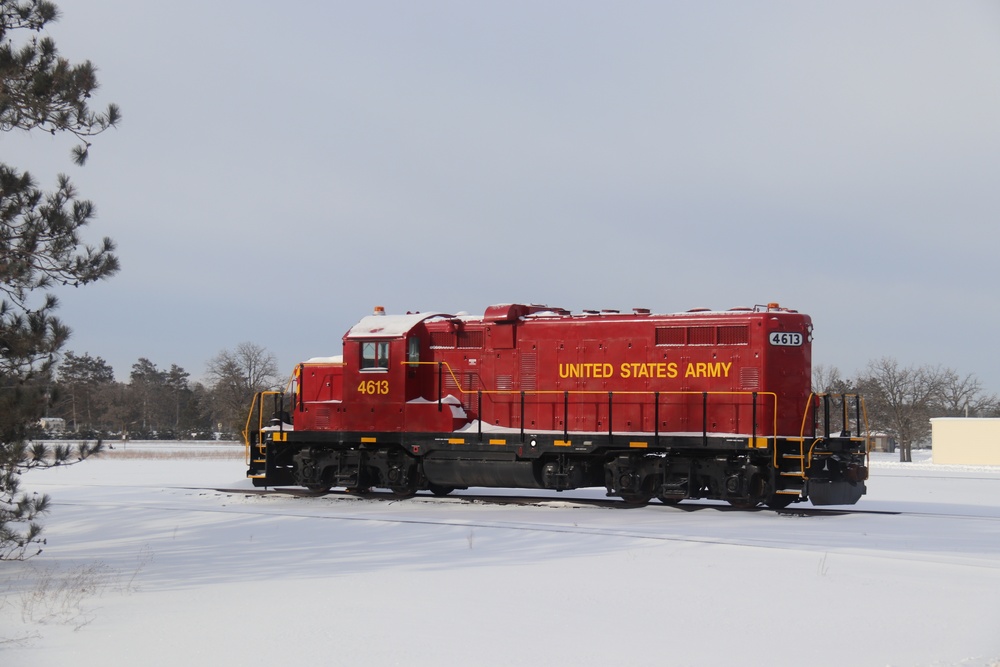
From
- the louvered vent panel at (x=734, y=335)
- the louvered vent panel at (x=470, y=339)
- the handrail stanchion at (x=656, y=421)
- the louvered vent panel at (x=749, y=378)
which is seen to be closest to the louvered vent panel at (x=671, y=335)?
the louvered vent panel at (x=734, y=335)

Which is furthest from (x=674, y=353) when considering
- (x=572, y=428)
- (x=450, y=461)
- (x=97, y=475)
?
(x=97, y=475)

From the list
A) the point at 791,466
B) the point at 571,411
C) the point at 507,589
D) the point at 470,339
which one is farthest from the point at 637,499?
the point at 507,589

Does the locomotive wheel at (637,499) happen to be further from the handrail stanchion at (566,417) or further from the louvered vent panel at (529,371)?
the louvered vent panel at (529,371)

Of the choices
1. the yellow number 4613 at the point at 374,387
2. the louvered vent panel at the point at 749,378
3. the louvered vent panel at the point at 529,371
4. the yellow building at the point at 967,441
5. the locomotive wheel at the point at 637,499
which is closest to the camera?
the louvered vent panel at the point at 749,378

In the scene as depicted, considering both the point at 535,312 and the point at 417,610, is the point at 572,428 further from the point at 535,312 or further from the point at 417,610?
the point at 417,610

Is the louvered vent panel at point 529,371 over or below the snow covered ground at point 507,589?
over

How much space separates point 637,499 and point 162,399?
301 feet

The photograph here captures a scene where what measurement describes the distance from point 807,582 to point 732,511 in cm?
653

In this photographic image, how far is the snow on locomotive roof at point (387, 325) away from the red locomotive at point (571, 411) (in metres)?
0.04

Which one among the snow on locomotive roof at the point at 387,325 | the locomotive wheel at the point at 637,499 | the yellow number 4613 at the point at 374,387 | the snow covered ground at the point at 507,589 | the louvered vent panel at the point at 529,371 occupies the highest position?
the snow on locomotive roof at the point at 387,325

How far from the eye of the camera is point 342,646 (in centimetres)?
732

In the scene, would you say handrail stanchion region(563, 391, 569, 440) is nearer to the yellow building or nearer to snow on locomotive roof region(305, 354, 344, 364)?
snow on locomotive roof region(305, 354, 344, 364)

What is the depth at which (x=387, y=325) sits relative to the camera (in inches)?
779

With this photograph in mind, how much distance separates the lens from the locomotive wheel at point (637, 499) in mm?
17328
